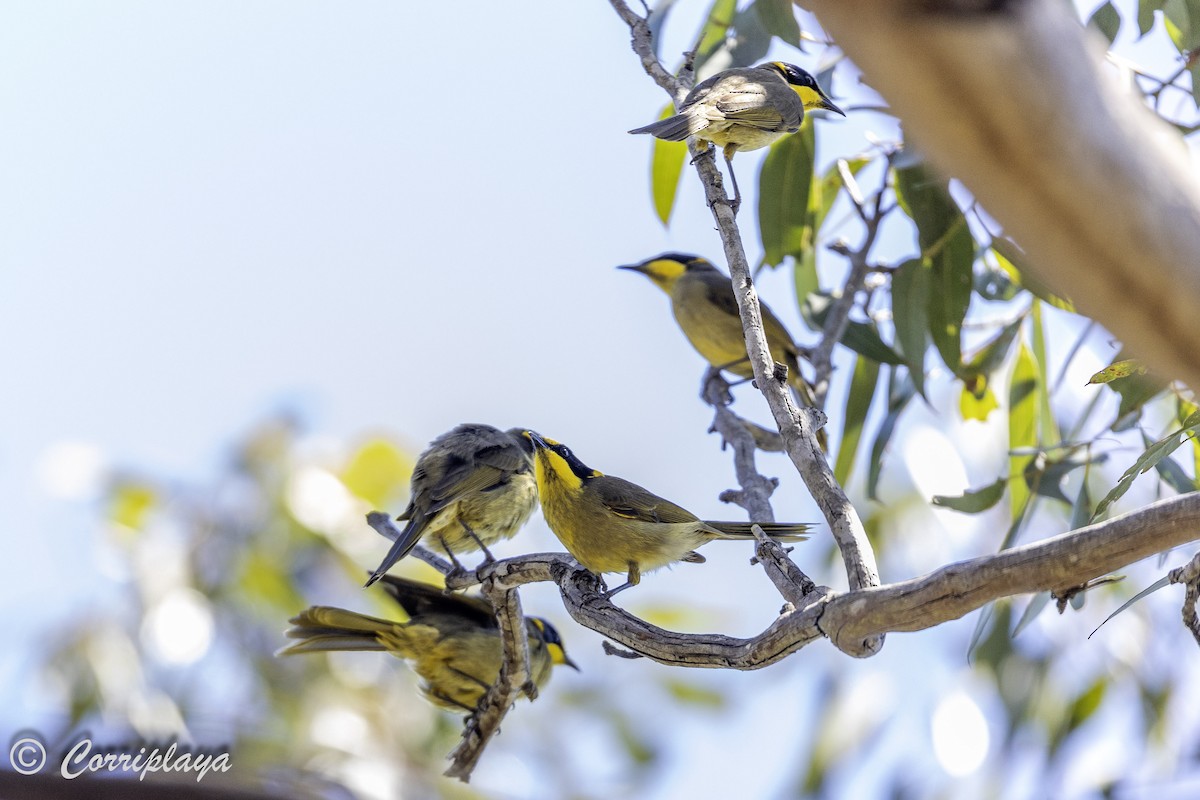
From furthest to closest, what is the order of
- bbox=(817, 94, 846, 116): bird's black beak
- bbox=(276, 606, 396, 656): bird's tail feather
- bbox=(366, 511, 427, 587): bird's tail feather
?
1. bbox=(817, 94, 846, 116): bird's black beak
2. bbox=(276, 606, 396, 656): bird's tail feather
3. bbox=(366, 511, 427, 587): bird's tail feather

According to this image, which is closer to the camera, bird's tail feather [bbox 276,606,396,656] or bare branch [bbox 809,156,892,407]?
bird's tail feather [bbox 276,606,396,656]

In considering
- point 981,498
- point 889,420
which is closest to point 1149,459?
point 981,498

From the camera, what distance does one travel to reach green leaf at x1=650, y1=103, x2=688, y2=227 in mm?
3910

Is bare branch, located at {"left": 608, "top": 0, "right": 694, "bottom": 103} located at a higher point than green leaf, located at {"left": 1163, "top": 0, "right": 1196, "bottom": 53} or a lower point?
lower

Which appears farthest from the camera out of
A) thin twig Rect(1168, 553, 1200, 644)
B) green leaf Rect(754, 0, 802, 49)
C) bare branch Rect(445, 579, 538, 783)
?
green leaf Rect(754, 0, 802, 49)

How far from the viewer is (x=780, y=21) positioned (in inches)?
138

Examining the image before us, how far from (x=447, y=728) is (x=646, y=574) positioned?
3.32 meters

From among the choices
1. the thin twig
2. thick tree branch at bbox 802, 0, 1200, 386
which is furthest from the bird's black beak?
thick tree branch at bbox 802, 0, 1200, 386

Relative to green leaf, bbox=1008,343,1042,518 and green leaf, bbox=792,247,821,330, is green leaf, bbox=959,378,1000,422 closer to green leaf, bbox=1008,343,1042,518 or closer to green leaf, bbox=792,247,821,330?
green leaf, bbox=1008,343,1042,518

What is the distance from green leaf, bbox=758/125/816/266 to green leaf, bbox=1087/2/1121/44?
0.97 m

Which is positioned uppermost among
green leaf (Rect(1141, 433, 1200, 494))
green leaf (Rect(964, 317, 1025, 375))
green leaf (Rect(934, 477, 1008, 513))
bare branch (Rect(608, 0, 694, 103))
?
bare branch (Rect(608, 0, 694, 103))

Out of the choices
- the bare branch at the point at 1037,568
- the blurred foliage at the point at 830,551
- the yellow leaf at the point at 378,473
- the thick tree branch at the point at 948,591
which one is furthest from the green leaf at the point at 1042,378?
the yellow leaf at the point at 378,473

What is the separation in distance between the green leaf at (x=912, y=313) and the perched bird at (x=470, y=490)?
1.27m

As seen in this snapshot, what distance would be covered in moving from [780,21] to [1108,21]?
0.93 m
